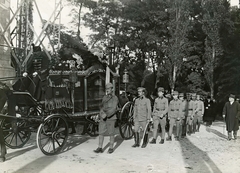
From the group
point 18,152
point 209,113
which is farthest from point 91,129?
point 209,113

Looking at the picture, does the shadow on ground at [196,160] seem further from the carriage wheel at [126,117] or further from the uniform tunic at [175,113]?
the carriage wheel at [126,117]

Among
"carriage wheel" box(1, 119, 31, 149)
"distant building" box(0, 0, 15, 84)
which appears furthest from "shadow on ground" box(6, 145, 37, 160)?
"distant building" box(0, 0, 15, 84)

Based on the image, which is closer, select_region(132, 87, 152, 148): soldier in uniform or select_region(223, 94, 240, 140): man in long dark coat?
select_region(132, 87, 152, 148): soldier in uniform

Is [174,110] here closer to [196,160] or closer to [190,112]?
[190,112]

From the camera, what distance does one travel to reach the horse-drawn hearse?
6.24 meters

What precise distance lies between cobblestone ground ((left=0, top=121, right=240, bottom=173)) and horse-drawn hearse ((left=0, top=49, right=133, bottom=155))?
1.27 ft

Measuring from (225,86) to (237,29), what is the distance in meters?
6.13

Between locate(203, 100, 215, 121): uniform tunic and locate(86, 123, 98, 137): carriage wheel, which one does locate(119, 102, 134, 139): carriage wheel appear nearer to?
locate(86, 123, 98, 137): carriage wheel

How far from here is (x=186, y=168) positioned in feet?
18.7

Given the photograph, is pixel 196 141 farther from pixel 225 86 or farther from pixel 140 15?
pixel 140 15

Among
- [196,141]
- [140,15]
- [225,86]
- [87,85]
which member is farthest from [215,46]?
[87,85]

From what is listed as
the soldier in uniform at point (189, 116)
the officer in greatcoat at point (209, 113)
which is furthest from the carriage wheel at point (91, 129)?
A: the officer in greatcoat at point (209, 113)

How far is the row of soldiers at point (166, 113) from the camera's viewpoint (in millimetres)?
7879

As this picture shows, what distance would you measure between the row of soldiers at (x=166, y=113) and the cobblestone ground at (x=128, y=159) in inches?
25.9
